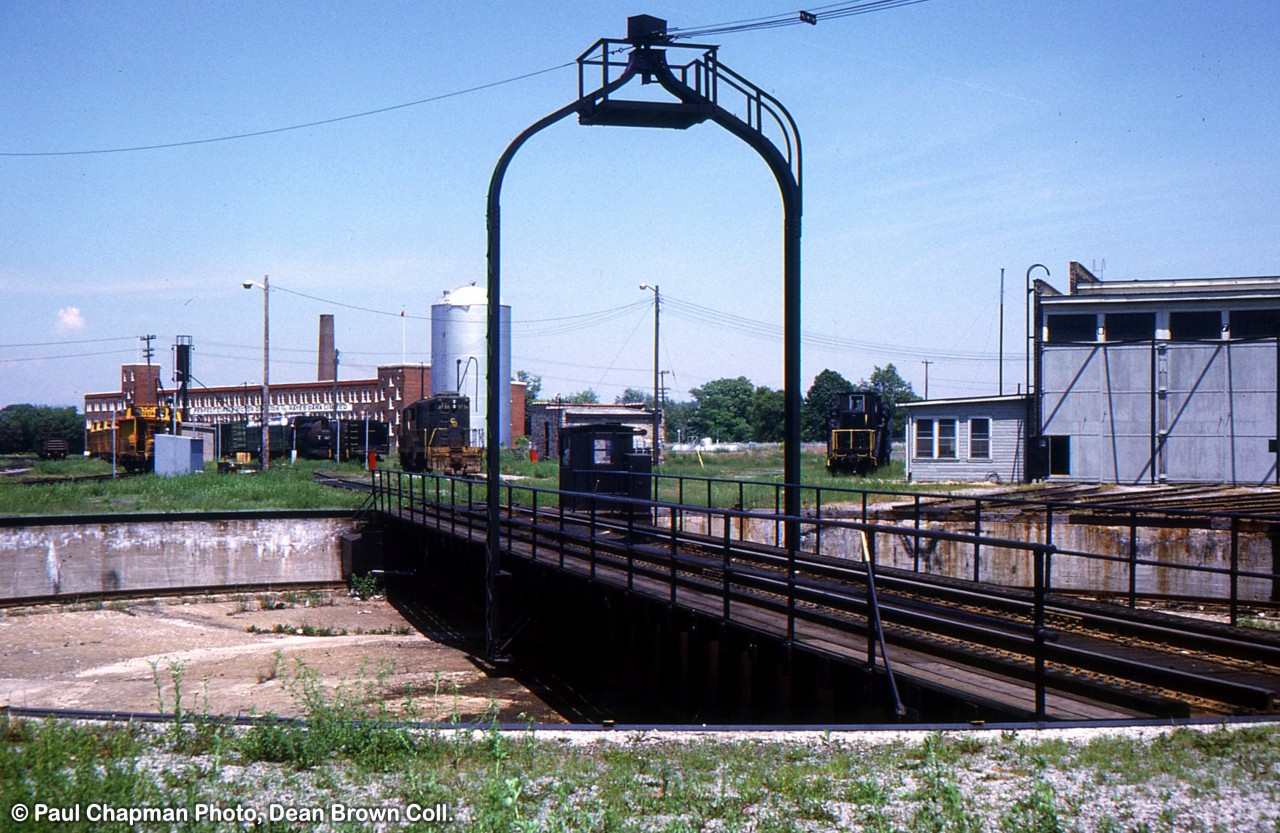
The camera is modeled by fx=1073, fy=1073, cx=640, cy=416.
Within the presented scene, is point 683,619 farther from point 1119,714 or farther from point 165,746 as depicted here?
point 165,746

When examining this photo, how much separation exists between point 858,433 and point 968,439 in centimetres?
749

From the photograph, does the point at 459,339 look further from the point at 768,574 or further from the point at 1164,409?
the point at 768,574

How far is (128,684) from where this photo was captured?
54.0 feet

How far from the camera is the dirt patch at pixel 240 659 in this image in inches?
571

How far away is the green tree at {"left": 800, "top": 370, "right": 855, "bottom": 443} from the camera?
424 feet

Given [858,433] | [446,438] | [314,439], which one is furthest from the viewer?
[314,439]

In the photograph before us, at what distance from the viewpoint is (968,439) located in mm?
43219

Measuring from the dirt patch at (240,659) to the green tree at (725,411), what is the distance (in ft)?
417

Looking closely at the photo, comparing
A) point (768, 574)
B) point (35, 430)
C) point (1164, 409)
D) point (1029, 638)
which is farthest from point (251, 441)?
point (1029, 638)

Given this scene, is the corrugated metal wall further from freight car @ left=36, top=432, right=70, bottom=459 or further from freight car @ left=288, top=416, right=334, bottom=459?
freight car @ left=36, top=432, right=70, bottom=459

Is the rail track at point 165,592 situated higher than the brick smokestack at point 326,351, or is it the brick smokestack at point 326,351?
the brick smokestack at point 326,351

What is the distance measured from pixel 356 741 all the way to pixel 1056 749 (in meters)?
4.00

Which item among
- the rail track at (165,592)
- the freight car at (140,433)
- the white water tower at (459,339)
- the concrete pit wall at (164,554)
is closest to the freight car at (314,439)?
the white water tower at (459,339)

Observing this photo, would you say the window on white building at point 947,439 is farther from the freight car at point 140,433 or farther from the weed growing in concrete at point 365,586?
the freight car at point 140,433
